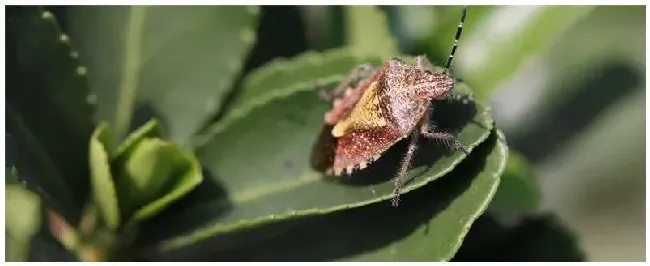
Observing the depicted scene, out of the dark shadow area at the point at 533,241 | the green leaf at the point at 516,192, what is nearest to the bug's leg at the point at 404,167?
the green leaf at the point at 516,192

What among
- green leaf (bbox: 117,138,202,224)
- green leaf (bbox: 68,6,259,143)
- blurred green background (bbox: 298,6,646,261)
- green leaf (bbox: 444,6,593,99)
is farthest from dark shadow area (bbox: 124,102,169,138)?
blurred green background (bbox: 298,6,646,261)

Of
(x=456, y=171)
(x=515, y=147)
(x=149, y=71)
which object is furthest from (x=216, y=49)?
(x=515, y=147)

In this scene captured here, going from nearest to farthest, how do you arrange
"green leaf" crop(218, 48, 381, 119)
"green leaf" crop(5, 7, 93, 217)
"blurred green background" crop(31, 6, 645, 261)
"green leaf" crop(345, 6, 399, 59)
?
"green leaf" crop(5, 7, 93, 217)
"green leaf" crop(218, 48, 381, 119)
"green leaf" crop(345, 6, 399, 59)
"blurred green background" crop(31, 6, 645, 261)

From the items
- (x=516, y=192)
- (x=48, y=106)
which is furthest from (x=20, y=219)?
(x=516, y=192)

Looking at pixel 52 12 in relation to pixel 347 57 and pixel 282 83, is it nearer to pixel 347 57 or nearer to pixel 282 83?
pixel 282 83

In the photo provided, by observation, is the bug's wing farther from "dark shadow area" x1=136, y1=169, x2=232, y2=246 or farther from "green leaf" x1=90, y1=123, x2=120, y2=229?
"green leaf" x1=90, y1=123, x2=120, y2=229
